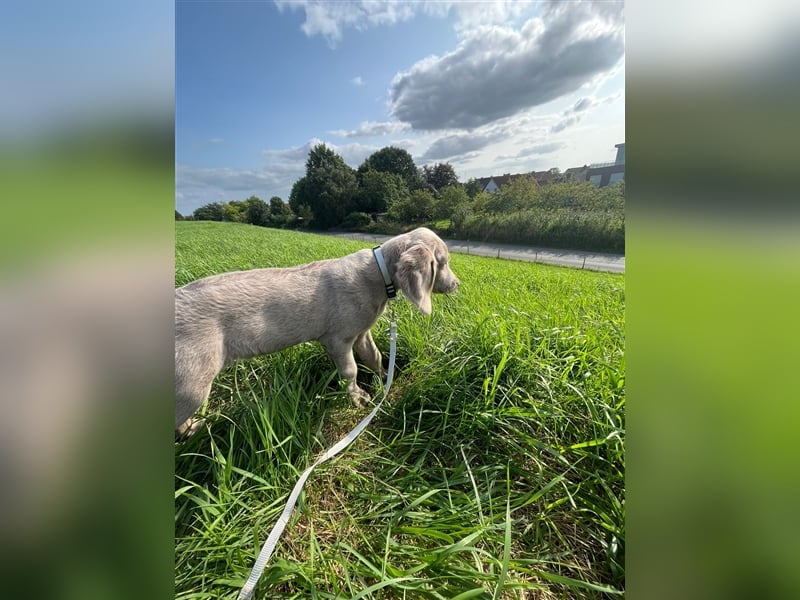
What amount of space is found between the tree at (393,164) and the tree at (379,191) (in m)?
1.19

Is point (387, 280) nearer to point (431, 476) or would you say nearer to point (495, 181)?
point (431, 476)

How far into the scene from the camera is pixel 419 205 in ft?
66.9

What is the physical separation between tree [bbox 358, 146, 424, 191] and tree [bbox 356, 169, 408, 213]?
3.92ft

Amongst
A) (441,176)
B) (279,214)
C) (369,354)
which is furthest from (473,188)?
(369,354)

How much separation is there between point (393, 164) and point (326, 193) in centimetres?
491

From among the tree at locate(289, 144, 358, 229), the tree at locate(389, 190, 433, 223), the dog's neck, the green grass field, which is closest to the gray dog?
the dog's neck

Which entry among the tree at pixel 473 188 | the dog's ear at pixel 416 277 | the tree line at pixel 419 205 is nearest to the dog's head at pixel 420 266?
the dog's ear at pixel 416 277

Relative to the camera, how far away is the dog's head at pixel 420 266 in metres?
3.12
